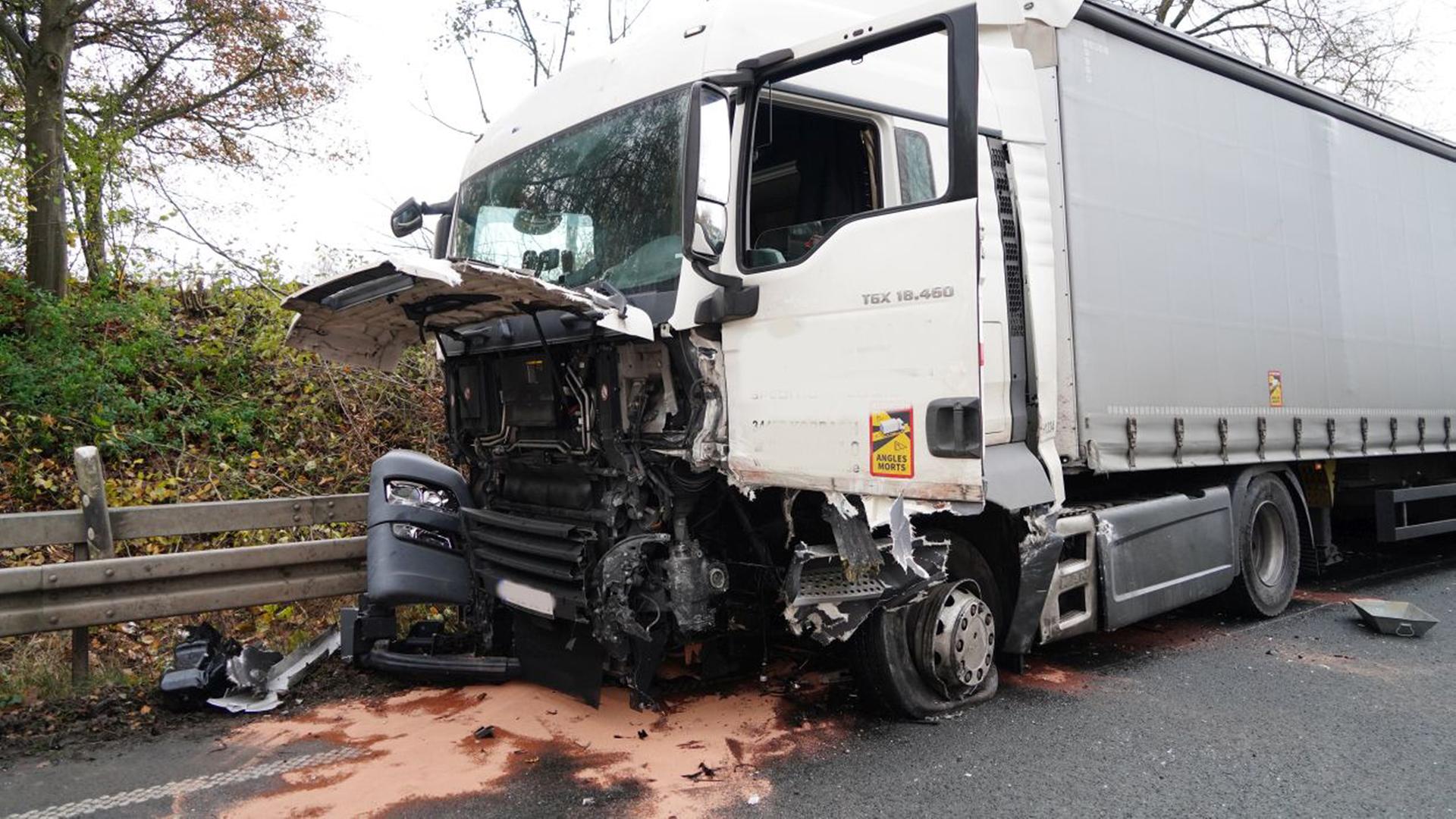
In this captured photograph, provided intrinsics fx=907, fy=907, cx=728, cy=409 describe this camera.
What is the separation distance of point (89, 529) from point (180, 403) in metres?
3.55

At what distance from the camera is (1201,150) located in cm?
540

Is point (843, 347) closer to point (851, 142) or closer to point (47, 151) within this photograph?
point (851, 142)

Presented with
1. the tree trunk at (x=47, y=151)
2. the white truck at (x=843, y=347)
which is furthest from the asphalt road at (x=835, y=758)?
the tree trunk at (x=47, y=151)

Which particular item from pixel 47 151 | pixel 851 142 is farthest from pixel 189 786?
pixel 47 151

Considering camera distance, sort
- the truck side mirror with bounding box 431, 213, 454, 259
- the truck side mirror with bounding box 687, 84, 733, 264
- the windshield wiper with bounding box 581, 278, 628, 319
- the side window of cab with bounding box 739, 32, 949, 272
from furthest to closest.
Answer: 1. the truck side mirror with bounding box 431, 213, 454, 259
2. the side window of cab with bounding box 739, 32, 949, 272
3. the truck side mirror with bounding box 687, 84, 733, 264
4. the windshield wiper with bounding box 581, 278, 628, 319

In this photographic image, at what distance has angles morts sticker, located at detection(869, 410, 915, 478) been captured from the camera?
338cm

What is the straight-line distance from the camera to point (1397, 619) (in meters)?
5.62

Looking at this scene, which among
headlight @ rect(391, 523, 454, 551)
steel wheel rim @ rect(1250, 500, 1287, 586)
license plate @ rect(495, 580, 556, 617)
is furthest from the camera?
steel wheel rim @ rect(1250, 500, 1287, 586)

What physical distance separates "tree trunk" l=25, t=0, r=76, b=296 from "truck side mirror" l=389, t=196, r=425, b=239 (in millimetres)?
5416

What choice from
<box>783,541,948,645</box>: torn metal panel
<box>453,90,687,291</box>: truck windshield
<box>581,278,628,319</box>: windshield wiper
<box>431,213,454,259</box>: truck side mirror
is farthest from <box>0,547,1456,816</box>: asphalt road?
<box>431,213,454,259</box>: truck side mirror

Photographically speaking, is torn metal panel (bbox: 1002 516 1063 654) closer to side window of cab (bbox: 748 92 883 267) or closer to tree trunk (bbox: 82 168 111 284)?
side window of cab (bbox: 748 92 883 267)

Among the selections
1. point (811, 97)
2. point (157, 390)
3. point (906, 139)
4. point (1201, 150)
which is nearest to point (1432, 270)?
point (1201, 150)

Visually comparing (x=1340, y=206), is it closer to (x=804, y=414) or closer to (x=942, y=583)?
(x=942, y=583)

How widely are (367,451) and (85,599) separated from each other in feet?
11.2
